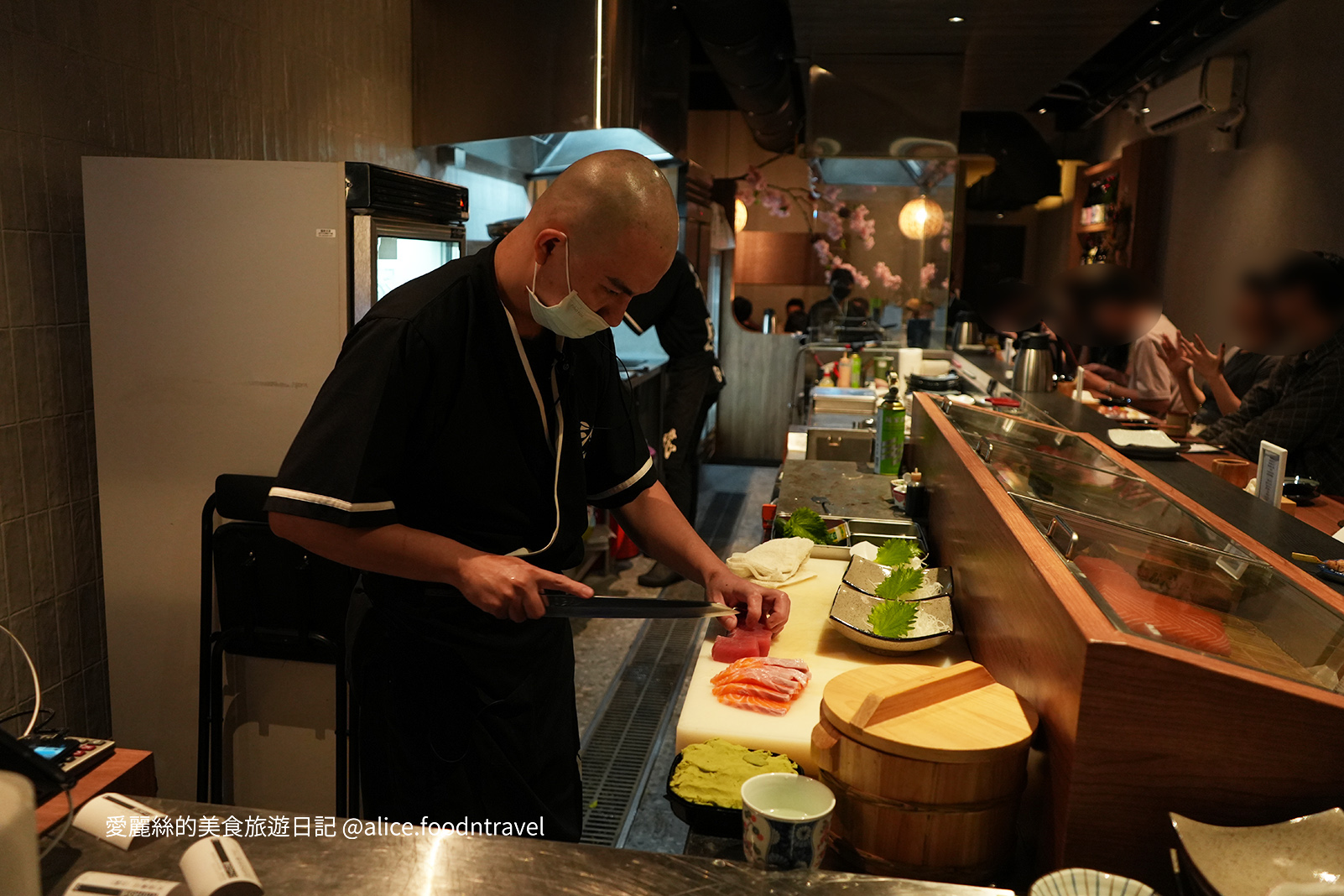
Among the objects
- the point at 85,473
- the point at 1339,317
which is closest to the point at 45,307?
the point at 85,473

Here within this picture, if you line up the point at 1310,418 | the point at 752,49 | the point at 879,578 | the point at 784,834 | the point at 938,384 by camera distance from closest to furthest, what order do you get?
the point at 784,834
the point at 879,578
the point at 1310,418
the point at 938,384
the point at 752,49

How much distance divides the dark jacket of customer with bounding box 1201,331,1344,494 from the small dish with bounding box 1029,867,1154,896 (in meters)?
3.08

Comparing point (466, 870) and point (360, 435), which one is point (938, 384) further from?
point (466, 870)

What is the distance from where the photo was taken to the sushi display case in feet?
3.71

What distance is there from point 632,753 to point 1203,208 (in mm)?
Result: 6943

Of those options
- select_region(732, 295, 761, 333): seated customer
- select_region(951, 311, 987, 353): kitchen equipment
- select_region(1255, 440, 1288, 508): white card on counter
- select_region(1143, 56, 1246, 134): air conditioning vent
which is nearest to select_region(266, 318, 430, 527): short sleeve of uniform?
select_region(1255, 440, 1288, 508): white card on counter

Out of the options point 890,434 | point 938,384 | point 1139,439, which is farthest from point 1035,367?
point 1139,439

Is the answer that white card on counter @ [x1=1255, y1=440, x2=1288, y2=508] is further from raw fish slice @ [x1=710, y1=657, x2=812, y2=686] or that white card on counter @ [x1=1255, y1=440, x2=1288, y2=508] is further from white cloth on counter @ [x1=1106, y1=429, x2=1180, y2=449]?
raw fish slice @ [x1=710, y1=657, x2=812, y2=686]

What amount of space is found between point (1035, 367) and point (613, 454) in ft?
10.5

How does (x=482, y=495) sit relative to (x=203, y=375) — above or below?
below

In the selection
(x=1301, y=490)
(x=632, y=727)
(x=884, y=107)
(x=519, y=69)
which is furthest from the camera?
(x=884, y=107)

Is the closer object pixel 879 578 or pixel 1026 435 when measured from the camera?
pixel 879 578

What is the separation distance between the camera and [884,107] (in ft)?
22.6

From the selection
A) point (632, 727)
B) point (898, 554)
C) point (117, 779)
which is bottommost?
point (632, 727)
